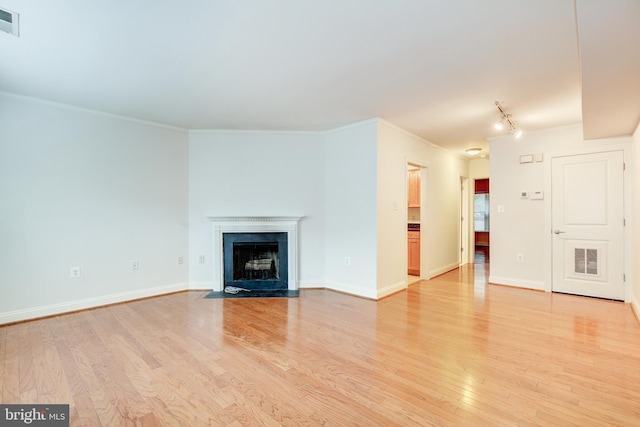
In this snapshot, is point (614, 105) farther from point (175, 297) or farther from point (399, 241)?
point (175, 297)

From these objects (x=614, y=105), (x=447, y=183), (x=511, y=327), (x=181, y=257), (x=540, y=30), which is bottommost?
(x=511, y=327)

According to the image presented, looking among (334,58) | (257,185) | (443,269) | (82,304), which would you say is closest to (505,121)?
(334,58)

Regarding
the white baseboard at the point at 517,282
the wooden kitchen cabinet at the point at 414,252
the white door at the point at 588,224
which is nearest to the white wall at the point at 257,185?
the wooden kitchen cabinet at the point at 414,252

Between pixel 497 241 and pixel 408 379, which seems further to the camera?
pixel 497 241

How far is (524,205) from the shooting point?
15.5 ft

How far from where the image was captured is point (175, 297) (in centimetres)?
423

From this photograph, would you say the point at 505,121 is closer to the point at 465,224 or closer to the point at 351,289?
the point at 351,289

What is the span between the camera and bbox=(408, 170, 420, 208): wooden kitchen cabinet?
19.4 ft

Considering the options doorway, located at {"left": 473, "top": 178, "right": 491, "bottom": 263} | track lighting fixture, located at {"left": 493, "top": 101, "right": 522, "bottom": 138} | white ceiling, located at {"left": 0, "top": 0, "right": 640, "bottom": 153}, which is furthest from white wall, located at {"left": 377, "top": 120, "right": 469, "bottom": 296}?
doorway, located at {"left": 473, "top": 178, "right": 491, "bottom": 263}

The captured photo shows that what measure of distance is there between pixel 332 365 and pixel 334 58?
244 cm

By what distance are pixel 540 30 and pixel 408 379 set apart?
256cm

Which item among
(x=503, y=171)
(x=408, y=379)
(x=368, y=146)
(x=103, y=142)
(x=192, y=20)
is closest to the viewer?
(x=192, y=20)

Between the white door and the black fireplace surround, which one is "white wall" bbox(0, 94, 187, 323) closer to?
the black fireplace surround

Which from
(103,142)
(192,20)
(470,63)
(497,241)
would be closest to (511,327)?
(497,241)
